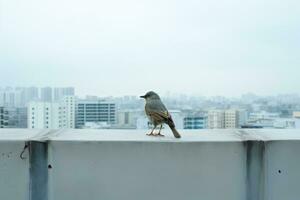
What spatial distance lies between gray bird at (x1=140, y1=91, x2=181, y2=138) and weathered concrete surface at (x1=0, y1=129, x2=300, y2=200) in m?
0.21

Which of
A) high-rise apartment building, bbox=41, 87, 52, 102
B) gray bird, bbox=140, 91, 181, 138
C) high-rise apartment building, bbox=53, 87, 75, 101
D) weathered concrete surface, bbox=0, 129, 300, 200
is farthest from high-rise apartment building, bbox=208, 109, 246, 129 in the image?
high-rise apartment building, bbox=41, 87, 52, 102

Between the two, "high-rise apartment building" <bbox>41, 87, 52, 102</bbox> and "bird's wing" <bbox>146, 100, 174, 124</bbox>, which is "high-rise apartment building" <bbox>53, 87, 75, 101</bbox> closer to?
"high-rise apartment building" <bbox>41, 87, 52, 102</bbox>

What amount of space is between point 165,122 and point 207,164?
0.31 metres

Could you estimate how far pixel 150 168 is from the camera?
4.09 feet

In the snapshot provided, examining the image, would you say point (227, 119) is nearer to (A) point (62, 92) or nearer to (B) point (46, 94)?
(A) point (62, 92)

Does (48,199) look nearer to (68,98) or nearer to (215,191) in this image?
(215,191)

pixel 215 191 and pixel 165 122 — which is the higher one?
pixel 165 122

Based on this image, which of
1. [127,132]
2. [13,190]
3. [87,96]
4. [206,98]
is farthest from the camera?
[87,96]

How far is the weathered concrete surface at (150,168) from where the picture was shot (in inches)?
48.1

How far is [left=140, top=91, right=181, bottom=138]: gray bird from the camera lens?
151 cm

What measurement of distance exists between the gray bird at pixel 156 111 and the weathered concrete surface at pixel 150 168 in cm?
21

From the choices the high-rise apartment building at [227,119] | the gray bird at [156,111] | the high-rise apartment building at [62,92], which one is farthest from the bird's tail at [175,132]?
the high-rise apartment building at [62,92]

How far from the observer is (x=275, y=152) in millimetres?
1271

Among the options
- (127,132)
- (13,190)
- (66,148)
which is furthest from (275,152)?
(13,190)
